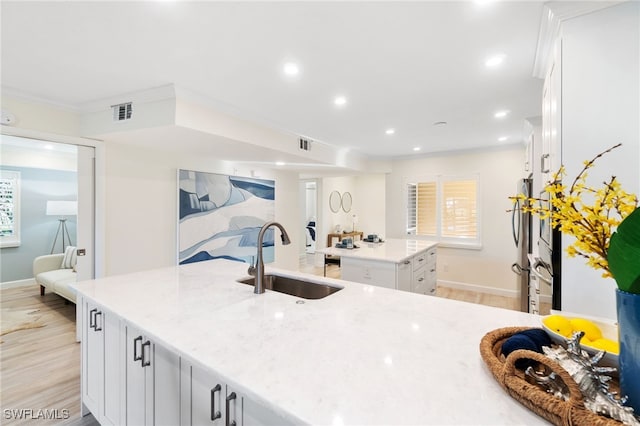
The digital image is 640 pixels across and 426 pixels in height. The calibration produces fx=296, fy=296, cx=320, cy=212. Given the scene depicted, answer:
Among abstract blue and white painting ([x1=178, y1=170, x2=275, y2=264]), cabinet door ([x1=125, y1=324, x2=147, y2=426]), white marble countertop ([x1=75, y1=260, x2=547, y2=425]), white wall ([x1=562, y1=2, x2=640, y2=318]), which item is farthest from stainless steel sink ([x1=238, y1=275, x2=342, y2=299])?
abstract blue and white painting ([x1=178, y1=170, x2=275, y2=264])

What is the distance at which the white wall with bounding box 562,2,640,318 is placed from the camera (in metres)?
1.34

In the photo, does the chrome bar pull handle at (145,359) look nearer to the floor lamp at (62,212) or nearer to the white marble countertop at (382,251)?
the white marble countertop at (382,251)

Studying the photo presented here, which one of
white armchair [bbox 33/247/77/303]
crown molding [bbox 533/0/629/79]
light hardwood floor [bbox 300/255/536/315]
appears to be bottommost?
light hardwood floor [bbox 300/255/536/315]

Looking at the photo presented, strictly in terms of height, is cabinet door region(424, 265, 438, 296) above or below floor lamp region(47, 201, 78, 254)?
below

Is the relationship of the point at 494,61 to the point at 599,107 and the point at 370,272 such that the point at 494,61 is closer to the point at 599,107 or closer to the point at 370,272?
the point at 599,107

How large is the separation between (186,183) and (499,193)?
4.73 meters

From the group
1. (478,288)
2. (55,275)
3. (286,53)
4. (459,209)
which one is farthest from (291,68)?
(55,275)

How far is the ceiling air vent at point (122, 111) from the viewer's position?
8.52ft

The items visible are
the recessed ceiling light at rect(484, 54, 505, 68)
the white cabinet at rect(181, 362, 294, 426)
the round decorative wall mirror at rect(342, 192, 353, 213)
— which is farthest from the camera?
the round decorative wall mirror at rect(342, 192, 353, 213)

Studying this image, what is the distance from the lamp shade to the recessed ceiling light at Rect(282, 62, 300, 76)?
18.0 ft

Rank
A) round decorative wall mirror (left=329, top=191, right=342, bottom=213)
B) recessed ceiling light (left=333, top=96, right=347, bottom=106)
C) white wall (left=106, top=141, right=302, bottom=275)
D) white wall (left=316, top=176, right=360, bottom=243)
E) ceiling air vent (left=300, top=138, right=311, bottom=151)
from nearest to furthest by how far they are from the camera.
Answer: recessed ceiling light (left=333, top=96, right=347, bottom=106), white wall (left=106, top=141, right=302, bottom=275), ceiling air vent (left=300, top=138, right=311, bottom=151), white wall (left=316, top=176, right=360, bottom=243), round decorative wall mirror (left=329, top=191, right=342, bottom=213)

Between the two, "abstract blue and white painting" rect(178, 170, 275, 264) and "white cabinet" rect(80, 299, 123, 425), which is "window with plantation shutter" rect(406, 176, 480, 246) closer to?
"abstract blue and white painting" rect(178, 170, 275, 264)

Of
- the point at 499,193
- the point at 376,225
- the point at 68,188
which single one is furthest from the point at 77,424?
the point at 376,225

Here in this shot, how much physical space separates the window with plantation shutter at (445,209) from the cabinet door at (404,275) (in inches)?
89.1
